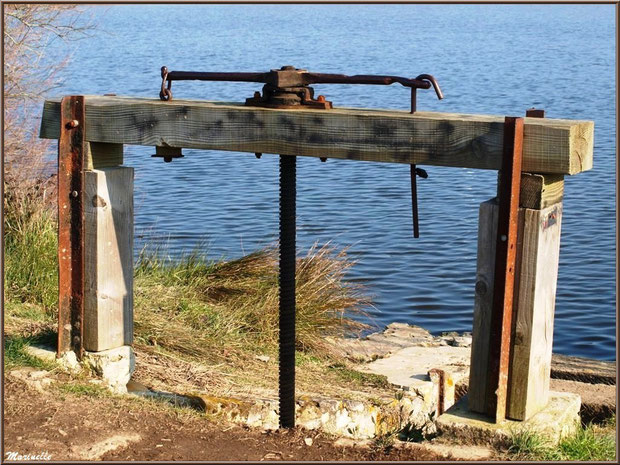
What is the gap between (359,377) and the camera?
7.12 m

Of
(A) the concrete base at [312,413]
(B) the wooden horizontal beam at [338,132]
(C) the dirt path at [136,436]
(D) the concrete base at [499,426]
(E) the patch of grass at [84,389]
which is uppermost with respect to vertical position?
(B) the wooden horizontal beam at [338,132]

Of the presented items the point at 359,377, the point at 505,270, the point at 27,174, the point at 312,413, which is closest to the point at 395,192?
the point at 27,174

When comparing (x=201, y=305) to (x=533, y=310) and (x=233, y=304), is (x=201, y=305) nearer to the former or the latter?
(x=233, y=304)

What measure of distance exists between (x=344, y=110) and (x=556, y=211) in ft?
3.90

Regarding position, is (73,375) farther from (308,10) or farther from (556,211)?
(308,10)

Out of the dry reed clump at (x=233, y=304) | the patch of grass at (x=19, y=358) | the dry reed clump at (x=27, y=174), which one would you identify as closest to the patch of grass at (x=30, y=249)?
the dry reed clump at (x=27, y=174)

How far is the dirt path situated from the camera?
4.25m

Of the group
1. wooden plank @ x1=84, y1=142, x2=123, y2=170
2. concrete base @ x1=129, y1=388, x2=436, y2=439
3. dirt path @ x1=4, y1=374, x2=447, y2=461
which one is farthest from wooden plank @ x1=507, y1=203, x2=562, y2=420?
wooden plank @ x1=84, y1=142, x2=123, y2=170

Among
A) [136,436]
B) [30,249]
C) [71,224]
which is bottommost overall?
[136,436]

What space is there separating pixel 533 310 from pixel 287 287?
4.20 ft

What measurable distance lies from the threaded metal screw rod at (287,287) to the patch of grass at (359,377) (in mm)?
2118

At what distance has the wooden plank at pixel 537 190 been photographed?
4.21m

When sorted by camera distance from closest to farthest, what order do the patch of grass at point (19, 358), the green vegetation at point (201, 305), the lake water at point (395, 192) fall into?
the patch of grass at point (19, 358) < the green vegetation at point (201, 305) < the lake water at point (395, 192)

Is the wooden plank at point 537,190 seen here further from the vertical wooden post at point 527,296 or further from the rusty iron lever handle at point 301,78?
the rusty iron lever handle at point 301,78
